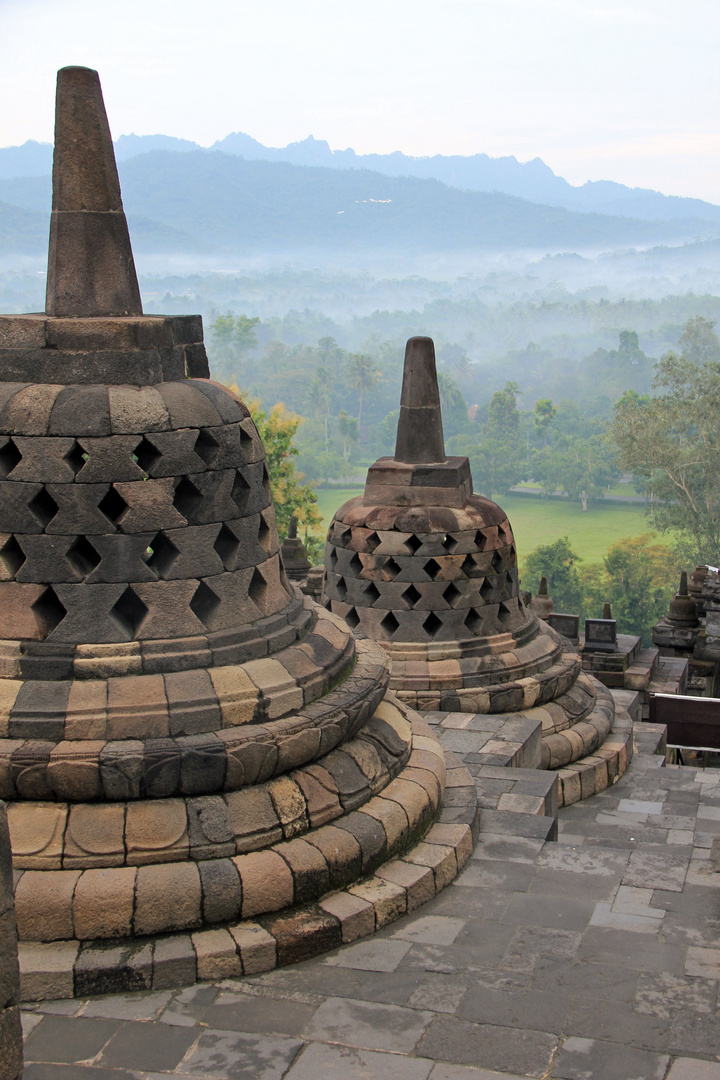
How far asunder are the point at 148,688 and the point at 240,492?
4.09 ft

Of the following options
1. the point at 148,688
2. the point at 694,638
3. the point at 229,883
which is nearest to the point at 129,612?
the point at 148,688

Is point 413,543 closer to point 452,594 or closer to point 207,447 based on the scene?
point 452,594

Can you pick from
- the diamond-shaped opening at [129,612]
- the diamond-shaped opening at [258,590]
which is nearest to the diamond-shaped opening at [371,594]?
the diamond-shaped opening at [258,590]

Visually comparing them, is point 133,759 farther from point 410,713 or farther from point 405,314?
point 405,314

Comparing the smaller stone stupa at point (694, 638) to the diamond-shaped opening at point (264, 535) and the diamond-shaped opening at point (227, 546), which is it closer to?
the diamond-shaped opening at point (264, 535)

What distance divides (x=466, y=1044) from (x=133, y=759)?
1968 mm

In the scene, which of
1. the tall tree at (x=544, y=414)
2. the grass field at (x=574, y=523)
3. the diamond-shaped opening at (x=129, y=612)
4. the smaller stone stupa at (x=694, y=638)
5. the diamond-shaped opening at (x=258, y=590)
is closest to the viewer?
the diamond-shaped opening at (x=129, y=612)

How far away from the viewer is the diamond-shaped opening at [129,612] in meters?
5.62

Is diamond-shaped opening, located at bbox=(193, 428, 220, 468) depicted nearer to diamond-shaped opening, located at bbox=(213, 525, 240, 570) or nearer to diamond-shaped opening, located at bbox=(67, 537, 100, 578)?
diamond-shaped opening, located at bbox=(213, 525, 240, 570)

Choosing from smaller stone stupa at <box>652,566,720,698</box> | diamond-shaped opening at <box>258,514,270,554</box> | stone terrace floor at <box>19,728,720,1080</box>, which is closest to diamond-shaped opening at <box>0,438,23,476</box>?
diamond-shaped opening at <box>258,514,270,554</box>

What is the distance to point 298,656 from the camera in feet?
19.9

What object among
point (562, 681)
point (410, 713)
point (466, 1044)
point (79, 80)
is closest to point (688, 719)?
point (562, 681)

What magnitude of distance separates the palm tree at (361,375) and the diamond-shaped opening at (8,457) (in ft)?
297

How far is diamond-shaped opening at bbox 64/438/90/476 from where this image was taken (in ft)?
18.1
